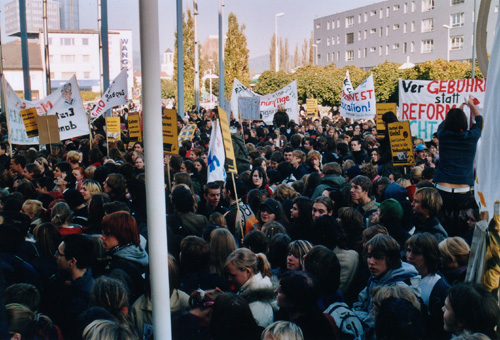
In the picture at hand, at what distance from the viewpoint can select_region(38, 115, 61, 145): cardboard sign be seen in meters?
11.7

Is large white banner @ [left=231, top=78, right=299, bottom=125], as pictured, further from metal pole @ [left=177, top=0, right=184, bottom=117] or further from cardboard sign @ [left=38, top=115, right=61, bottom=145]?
cardboard sign @ [left=38, top=115, right=61, bottom=145]

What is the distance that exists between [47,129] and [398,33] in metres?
76.5

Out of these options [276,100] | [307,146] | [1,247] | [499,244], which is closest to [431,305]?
[499,244]

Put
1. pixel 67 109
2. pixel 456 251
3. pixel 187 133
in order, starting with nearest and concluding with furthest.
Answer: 1. pixel 456 251
2. pixel 67 109
3. pixel 187 133

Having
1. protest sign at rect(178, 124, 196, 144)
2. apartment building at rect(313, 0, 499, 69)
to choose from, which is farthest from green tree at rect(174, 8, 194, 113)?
protest sign at rect(178, 124, 196, 144)

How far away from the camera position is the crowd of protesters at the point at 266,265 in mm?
3439

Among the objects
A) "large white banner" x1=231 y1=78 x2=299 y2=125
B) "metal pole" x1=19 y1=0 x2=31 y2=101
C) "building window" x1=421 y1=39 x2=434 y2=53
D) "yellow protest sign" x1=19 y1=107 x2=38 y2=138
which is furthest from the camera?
"building window" x1=421 y1=39 x2=434 y2=53

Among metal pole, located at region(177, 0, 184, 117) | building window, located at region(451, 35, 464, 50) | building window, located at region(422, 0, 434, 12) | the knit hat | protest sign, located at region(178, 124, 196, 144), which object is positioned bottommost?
the knit hat

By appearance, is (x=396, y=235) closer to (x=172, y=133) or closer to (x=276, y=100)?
(x=172, y=133)

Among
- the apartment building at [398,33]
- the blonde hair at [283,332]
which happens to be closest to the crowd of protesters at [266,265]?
the blonde hair at [283,332]

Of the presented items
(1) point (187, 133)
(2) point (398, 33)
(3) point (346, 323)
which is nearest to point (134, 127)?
(1) point (187, 133)

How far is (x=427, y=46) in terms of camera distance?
76062 millimetres

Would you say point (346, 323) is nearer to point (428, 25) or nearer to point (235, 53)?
point (235, 53)

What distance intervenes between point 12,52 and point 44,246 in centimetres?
10973
